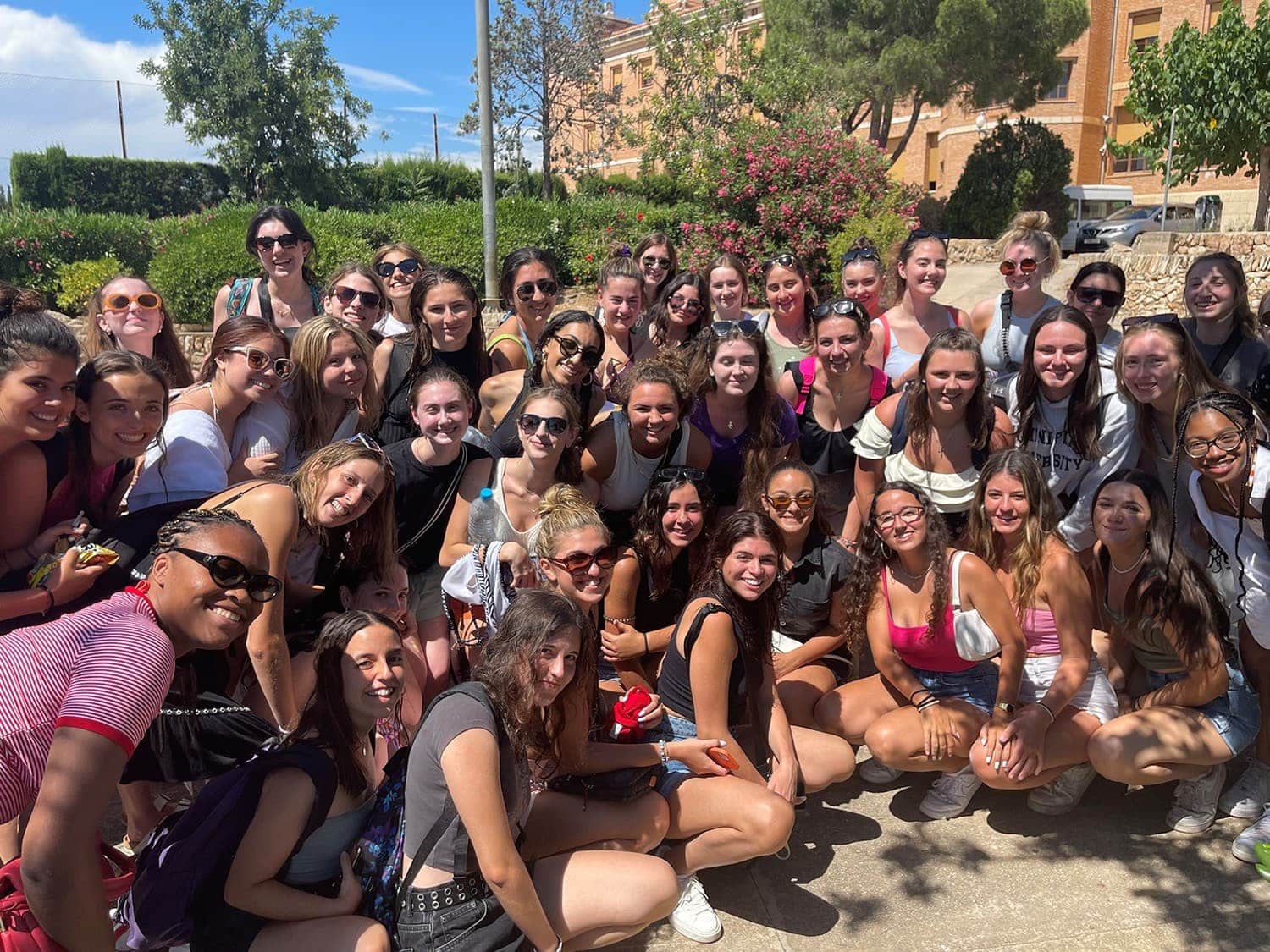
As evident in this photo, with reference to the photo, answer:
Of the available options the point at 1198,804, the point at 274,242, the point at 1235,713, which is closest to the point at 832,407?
the point at 1235,713

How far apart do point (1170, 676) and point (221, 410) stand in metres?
4.04

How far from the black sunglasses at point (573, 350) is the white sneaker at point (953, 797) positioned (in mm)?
2416

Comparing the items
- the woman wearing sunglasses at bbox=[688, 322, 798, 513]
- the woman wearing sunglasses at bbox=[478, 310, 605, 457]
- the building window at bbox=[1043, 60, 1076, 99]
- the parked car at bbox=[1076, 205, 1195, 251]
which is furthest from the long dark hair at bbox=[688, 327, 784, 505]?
the building window at bbox=[1043, 60, 1076, 99]

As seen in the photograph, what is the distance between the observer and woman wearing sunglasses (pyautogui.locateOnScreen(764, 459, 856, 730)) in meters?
4.02

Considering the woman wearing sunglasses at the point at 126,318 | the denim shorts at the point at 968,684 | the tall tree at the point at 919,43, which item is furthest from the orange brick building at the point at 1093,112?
the denim shorts at the point at 968,684

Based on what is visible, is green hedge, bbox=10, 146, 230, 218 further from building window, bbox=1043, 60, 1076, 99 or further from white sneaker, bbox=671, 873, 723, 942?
building window, bbox=1043, 60, 1076, 99

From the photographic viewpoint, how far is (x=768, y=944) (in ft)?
10.2

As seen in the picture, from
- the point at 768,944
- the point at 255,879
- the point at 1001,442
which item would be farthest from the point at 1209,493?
the point at 255,879

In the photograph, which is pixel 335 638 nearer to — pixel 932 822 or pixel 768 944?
pixel 768 944

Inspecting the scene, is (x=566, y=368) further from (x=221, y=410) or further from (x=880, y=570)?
(x=880, y=570)

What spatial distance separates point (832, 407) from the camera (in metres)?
4.75

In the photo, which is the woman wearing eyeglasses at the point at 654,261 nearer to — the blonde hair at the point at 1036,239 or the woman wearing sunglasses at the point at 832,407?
the woman wearing sunglasses at the point at 832,407

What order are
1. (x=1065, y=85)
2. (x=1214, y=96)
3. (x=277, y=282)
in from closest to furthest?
(x=277, y=282)
(x=1214, y=96)
(x=1065, y=85)

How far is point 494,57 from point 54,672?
988 inches
